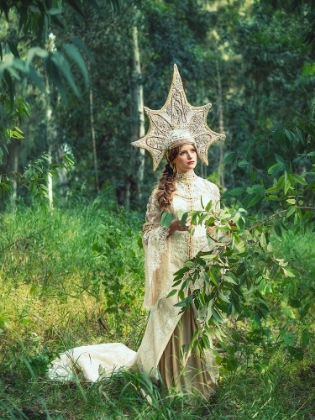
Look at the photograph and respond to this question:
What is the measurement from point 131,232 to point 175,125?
2809 mm

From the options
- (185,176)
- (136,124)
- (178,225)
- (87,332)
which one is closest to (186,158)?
(185,176)

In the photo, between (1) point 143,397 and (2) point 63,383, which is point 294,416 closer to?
(1) point 143,397

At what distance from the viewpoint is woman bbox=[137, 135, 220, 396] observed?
469cm

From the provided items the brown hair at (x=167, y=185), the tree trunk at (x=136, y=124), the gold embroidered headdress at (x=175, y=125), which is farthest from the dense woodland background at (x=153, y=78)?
the brown hair at (x=167, y=185)

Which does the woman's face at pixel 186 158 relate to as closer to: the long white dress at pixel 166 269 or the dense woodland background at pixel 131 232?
the long white dress at pixel 166 269

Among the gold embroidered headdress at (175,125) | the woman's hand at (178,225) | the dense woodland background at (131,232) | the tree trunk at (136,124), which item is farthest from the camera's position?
the tree trunk at (136,124)

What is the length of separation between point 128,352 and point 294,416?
1.47 metres

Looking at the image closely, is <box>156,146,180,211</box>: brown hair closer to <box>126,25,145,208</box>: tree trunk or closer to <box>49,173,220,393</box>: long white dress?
<box>49,173,220,393</box>: long white dress

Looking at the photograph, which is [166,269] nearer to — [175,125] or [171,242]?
[171,242]

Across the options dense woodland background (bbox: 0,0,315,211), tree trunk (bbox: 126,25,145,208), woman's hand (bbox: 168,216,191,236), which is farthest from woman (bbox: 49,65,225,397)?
tree trunk (bbox: 126,25,145,208)

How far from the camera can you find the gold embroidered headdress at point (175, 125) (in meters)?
4.86

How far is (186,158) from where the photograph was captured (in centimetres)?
471

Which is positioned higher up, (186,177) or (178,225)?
(186,177)

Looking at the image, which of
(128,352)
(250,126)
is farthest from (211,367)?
(250,126)
